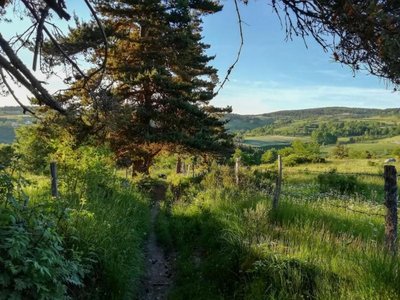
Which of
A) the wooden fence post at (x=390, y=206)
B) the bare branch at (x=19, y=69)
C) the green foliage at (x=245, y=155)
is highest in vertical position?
the bare branch at (x=19, y=69)

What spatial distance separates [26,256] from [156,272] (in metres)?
4.92

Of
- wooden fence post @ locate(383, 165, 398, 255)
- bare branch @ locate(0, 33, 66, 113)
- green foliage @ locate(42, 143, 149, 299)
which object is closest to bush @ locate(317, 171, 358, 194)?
green foliage @ locate(42, 143, 149, 299)

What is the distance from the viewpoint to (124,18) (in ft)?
74.8

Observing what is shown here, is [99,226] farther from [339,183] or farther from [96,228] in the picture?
[339,183]

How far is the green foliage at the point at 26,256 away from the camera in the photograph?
142 inches

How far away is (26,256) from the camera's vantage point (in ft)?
12.9

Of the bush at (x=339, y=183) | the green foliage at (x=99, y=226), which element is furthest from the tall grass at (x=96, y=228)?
the bush at (x=339, y=183)

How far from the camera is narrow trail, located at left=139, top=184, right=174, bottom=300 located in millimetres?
7227

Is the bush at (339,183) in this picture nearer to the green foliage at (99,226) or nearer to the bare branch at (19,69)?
the green foliage at (99,226)

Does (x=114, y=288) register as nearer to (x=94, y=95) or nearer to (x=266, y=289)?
(x=266, y=289)

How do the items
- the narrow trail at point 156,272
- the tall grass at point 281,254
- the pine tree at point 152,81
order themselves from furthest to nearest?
the pine tree at point 152,81 < the narrow trail at point 156,272 < the tall grass at point 281,254

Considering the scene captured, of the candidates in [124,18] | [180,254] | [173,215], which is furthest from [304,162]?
[180,254]

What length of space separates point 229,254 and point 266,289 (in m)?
1.70

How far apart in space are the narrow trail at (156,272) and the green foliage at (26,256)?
3101 millimetres
